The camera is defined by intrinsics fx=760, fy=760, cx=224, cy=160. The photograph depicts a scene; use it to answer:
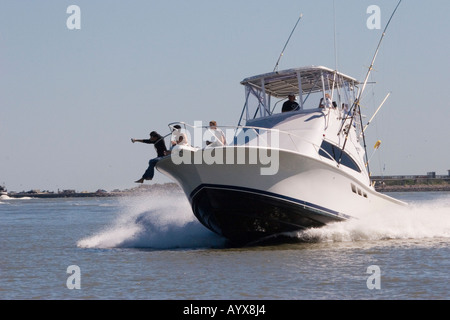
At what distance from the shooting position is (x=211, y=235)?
66.9ft

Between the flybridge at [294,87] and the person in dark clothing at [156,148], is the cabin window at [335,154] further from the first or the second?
the person in dark clothing at [156,148]

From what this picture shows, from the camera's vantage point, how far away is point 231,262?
15.5m

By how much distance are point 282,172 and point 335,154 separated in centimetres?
223

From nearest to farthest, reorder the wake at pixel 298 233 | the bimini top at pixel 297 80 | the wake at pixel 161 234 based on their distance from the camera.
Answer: the wake at pixel 298 233, the wake at pixel 161 234, the bimini top at pixel 297 80

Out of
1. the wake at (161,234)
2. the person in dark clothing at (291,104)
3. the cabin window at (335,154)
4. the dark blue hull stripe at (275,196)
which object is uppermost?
the person in dark clothing at (291,104)

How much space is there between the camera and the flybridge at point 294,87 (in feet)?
66.2

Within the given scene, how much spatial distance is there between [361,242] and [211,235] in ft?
13.1

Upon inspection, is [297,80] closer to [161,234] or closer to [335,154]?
[335,154]

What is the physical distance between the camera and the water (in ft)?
40.5

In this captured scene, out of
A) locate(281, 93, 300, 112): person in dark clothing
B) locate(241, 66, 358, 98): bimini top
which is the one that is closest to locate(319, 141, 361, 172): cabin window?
locate(281, 93, 300, 112): person in dark clothing

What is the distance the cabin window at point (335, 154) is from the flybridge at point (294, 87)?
1.64m

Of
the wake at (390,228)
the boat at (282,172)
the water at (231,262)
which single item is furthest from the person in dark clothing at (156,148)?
the wake at (390,228)
